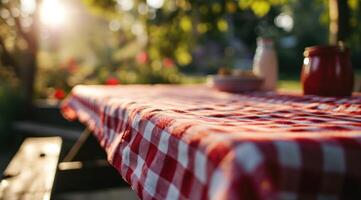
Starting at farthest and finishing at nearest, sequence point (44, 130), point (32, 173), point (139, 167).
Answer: point (44, 130), point (32, 173), point (139, 167)

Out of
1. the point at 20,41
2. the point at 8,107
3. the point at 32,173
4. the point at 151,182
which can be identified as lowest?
the point at 8,107

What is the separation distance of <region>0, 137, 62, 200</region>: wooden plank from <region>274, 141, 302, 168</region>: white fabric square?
130cm

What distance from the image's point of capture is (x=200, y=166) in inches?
29.8


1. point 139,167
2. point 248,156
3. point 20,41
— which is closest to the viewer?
point 248,156

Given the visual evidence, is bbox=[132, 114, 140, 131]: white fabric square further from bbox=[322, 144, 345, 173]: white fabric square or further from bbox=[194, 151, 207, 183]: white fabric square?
bbox=[322, 144, 345, 173]: white fabric square

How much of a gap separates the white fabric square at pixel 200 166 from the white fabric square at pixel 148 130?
0.92 feet

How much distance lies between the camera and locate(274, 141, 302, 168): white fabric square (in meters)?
0.65

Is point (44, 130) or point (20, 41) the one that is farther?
point (20, 41)

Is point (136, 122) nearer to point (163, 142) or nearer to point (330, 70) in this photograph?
point (163, 142)

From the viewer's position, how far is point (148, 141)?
3.42ft

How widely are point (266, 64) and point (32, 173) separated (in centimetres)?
127

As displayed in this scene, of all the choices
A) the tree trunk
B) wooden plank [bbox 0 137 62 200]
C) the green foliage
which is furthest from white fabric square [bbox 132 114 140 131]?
the green foliage

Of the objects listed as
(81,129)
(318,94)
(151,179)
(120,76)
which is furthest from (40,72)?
(151,179)

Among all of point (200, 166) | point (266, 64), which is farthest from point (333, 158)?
point (266, 64)
